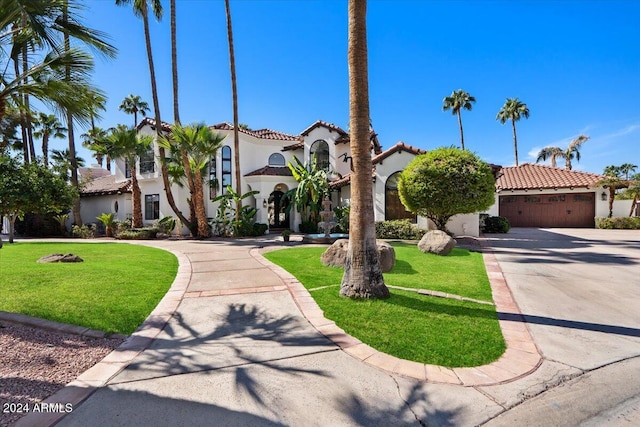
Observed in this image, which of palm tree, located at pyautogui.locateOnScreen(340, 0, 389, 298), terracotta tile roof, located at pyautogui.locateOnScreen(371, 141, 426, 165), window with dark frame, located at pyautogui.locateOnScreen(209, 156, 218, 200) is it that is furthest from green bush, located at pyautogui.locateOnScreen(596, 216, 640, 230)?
window with dark frame, located at pyautogui.locateOnScreen(209, 156, 218, 200)

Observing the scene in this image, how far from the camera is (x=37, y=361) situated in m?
3.77

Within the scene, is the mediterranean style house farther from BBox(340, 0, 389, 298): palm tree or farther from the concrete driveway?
BBox(340, 0, 389, 298): palm tree

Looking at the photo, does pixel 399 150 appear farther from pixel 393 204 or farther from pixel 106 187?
pixel 106 187

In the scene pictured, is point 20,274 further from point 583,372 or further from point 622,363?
point 622,363

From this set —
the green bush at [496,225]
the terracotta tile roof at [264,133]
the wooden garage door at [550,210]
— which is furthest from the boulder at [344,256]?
the wooden garage door at [550,210]

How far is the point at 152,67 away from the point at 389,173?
1706cm

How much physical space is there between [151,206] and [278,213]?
10.4 meters

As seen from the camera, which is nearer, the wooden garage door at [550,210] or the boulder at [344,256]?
the boulder at [344,256]

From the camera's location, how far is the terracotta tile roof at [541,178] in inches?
993

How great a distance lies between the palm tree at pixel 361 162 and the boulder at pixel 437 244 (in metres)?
Result: 6.64

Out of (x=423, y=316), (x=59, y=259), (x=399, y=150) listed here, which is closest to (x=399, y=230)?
(x=399, y=150)

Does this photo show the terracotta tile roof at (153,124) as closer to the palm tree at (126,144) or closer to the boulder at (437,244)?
the palm tree at (126,144)

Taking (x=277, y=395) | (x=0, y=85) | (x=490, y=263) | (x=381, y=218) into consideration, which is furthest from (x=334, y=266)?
(x=381, y=218)

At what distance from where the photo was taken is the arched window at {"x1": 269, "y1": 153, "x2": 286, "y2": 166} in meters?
25.5
